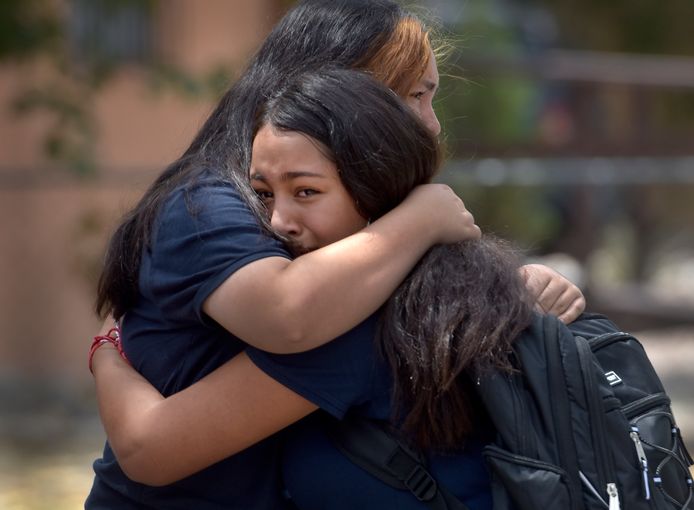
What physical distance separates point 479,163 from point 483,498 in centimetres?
554

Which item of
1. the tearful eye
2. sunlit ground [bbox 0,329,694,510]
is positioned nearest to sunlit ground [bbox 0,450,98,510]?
sunlit ground [bbox 0,329,694,510]

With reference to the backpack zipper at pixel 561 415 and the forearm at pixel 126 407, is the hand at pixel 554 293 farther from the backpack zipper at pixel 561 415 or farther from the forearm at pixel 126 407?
the forearm at pixel 126 407

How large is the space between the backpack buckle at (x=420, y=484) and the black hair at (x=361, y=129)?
0.42 m

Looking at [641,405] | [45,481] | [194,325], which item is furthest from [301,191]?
[45,481]

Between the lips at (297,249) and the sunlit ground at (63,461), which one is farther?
the sunlit ground at (63,461)

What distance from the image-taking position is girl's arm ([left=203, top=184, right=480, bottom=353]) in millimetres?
1966

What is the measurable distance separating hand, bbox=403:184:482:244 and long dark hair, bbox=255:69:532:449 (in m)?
0.02

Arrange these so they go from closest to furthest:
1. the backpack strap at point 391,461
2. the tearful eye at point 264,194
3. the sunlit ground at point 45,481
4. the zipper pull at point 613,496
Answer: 1. the zipper pull at point 613,496
2. the backpack strap at point 391,461
3. the tearful eye at point 264,194
4. the sunlit ground at point 45,481

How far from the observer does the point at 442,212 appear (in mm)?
2111

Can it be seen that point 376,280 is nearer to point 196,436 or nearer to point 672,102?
point 196,436

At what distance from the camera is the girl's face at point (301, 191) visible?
208 cm

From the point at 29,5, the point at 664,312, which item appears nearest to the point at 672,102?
the point at 664,312

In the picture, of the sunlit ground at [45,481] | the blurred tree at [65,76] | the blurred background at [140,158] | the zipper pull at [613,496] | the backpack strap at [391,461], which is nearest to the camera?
the zipper pull at [613,496]

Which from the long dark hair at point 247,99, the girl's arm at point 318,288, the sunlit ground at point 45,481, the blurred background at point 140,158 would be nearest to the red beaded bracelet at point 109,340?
the long dark hair at point 247,99
